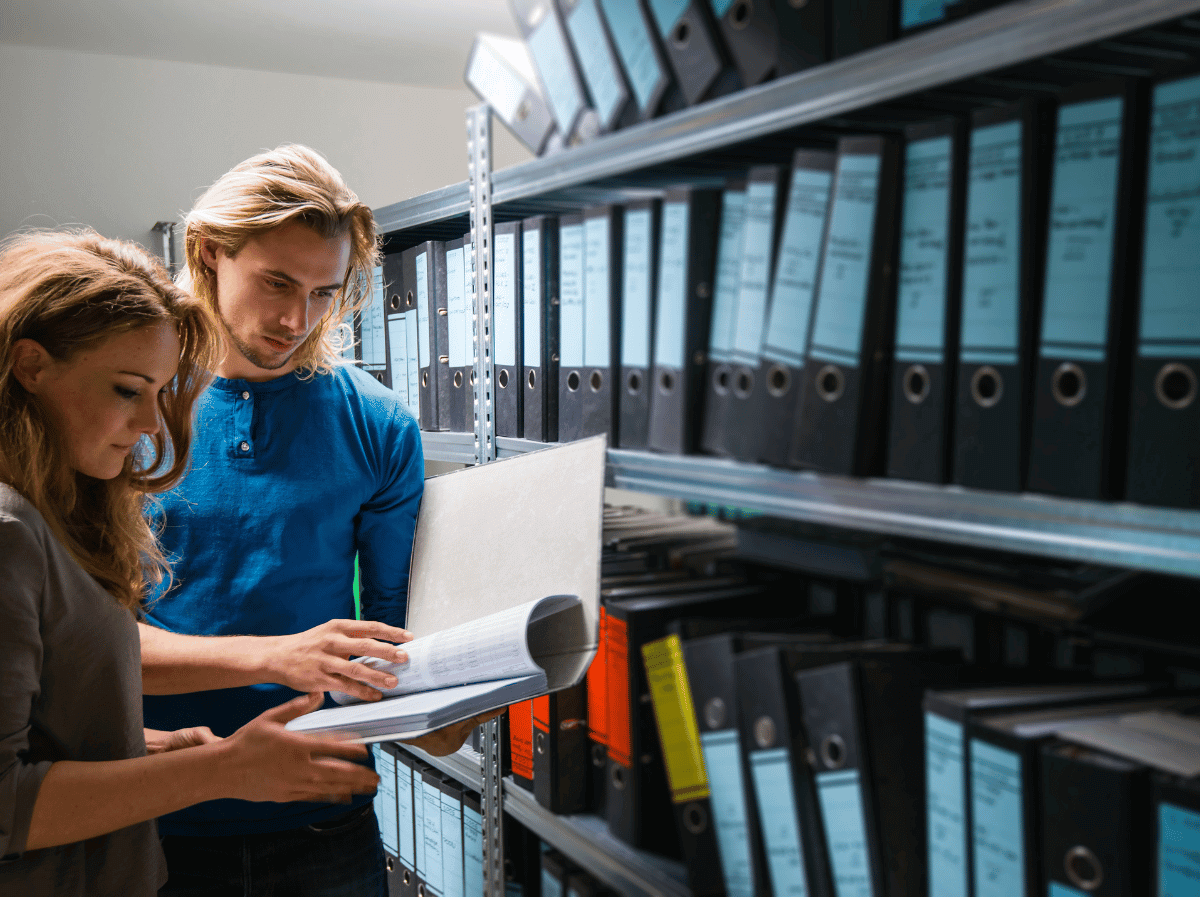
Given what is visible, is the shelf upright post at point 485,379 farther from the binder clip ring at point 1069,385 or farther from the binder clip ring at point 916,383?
the binder clip ring at point 1069,385

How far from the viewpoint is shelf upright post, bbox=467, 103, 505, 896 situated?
1.39 metres

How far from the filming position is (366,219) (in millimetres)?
1353

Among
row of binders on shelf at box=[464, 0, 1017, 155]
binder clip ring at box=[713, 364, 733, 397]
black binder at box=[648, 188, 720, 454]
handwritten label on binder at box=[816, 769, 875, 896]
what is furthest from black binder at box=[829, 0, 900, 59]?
handwritten label on binder at box=[816, 769, 875, 896]

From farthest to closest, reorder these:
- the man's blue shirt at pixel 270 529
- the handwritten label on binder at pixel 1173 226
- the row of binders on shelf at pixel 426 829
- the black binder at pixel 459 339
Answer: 1. the row of binders on shelf at pixel 426 829
2. the black binder at pixel 459 339
3. the man's blue shirt at pixel 270 529
4. the handwritten label on binder at pixel 1173 226

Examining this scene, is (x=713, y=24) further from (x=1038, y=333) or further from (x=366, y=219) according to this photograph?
(x=366, y=219)

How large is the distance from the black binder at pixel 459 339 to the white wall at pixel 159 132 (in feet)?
7.51

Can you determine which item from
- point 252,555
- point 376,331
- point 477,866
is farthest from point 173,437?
point 477,866

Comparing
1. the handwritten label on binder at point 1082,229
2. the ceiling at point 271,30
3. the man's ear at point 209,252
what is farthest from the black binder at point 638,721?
the ceiling at point 271,30

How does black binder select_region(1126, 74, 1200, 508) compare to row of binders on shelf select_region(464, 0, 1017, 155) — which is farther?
row of binders on shelf select_region(464, 0, 1017, 155)

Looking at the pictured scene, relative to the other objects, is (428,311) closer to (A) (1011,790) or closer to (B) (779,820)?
(B) (779,820)

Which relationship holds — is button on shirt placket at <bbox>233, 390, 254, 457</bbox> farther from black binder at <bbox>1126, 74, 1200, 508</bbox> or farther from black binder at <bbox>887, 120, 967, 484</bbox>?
black binder at <bbox>1126, 74, 1200, 508</bbox>

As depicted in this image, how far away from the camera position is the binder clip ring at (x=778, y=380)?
2.85ft

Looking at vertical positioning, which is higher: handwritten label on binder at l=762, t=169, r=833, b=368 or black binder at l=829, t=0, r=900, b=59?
black binder at l=829, t=0, r=900, b=59

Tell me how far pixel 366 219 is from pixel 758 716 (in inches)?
36.9
